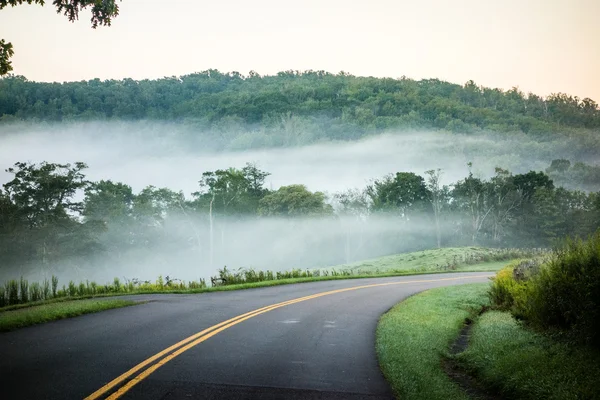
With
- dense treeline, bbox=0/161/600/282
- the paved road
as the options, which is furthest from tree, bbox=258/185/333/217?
the paved road

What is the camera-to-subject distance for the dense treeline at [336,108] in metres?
169

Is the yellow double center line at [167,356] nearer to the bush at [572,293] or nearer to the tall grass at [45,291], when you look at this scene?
the bush at [572,293]

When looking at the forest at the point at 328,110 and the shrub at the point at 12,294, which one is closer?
the shrub at the point at 12,294

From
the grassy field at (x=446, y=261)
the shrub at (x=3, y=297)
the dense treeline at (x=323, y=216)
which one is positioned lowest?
the grassy field at (x=446, y=261)

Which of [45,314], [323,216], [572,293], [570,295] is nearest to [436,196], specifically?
[323,216]

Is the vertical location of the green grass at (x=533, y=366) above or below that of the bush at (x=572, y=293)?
below

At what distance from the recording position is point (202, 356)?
8961 millimetres

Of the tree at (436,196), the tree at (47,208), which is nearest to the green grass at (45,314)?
the tree at (47,208)

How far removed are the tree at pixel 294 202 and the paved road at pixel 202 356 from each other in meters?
77.3

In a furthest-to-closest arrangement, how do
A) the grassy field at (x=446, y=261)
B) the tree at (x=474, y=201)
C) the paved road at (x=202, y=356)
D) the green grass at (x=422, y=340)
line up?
the tree at (x=474, y=201) → the grassy field at (x=446, y=261) → the green grass at (x=422, y=340) → the paved road at (x=202, y=356)

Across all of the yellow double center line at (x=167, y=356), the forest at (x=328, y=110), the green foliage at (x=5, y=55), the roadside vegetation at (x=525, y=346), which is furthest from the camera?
the forest at (x=328, y=110)

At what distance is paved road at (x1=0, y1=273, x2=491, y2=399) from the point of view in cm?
703

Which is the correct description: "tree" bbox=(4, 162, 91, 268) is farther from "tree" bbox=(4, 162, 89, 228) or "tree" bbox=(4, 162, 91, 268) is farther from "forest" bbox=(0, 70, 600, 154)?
"forest" bbox=(0, 70, 600, 154)

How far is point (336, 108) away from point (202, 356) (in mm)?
193496
